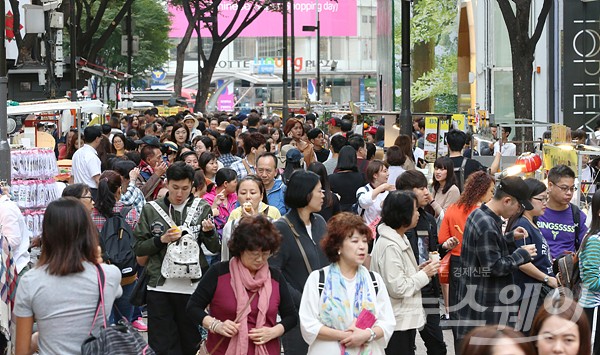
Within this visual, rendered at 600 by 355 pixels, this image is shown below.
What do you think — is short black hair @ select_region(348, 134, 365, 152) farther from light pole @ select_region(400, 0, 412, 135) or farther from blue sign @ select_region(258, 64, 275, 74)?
blue sign @ select_region(258, 64, 275, 74)

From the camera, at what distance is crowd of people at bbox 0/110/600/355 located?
19.8 feet

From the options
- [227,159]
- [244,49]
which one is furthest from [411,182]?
[244,49]

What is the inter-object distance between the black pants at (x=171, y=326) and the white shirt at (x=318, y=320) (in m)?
2.05

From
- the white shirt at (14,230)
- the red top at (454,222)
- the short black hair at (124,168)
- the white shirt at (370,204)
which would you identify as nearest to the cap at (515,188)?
the red top at (454,222)

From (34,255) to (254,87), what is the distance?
9025 centimetres

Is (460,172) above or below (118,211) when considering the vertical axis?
above

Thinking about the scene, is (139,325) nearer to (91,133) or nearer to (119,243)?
(119,243)

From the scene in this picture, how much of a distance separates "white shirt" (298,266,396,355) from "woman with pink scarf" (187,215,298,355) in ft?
0.81

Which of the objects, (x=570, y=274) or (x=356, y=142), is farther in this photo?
(x=356, y=142)

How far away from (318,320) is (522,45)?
48.3 feet

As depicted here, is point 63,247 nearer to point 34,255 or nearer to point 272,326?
point 272,326

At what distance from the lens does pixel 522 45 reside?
2064 centimetres

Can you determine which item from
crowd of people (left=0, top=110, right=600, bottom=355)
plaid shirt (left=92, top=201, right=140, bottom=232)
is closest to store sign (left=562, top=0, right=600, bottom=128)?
crowd of people (left=0, top=110, right=600, bottom=355)

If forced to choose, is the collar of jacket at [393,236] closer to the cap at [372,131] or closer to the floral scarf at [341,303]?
the floral scarf at [341,303]
